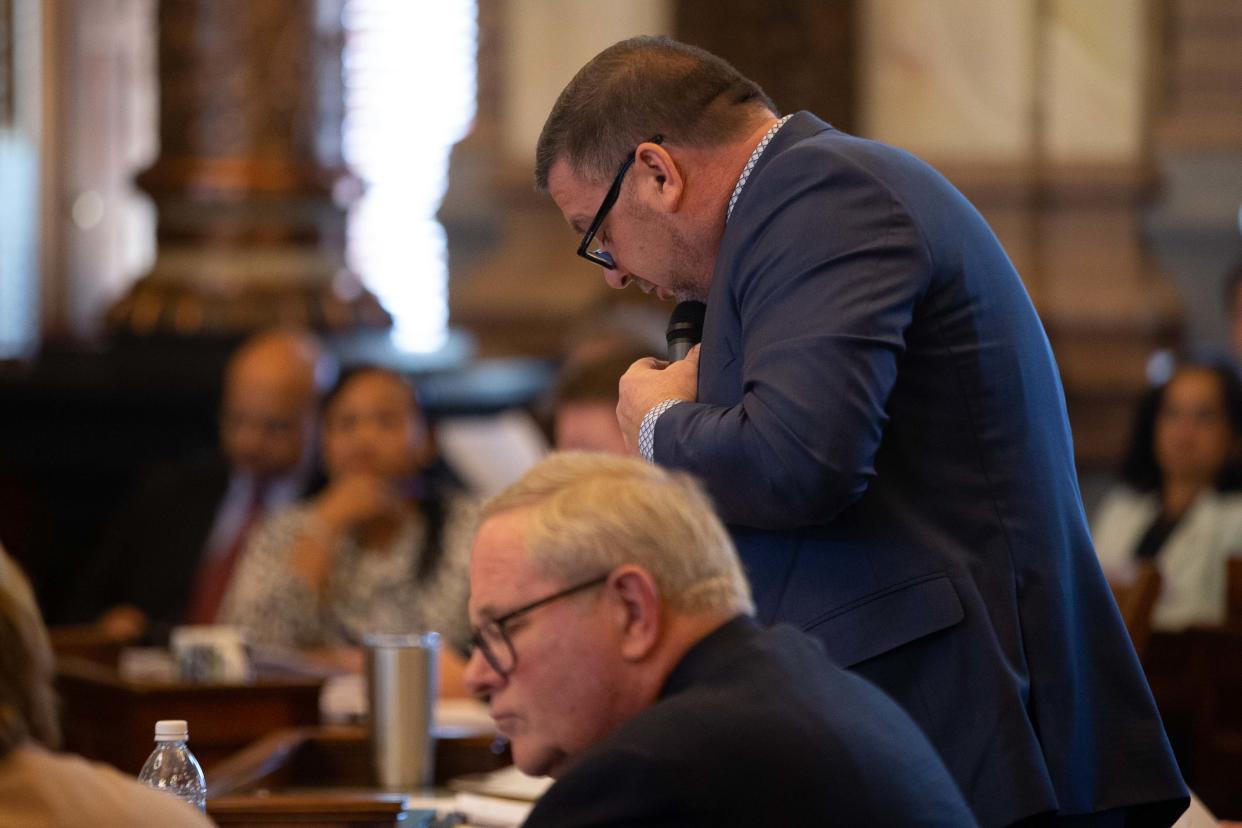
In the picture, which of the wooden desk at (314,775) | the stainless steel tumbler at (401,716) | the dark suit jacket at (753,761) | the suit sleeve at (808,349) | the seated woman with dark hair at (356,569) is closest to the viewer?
the dark suit jacket at (753,761)

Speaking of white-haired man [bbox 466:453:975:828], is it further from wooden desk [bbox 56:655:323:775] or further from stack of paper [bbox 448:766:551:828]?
wooden desk [bbox 56:655:323:775]

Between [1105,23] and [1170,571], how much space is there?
8.87ft

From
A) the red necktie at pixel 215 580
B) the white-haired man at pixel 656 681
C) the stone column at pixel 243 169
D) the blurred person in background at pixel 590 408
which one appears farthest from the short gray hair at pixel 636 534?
the stone column at pixel 243 169

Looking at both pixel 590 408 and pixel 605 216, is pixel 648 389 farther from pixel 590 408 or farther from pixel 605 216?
pixel 590 408

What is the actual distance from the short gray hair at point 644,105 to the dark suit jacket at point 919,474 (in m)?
0.09

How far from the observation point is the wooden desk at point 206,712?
3436mm

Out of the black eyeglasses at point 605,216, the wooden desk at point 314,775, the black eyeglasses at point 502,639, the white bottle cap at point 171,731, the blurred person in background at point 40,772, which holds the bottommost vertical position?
the wooden desk at point 314,775

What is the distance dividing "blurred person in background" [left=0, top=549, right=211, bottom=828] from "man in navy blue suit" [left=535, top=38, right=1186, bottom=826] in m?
0.68

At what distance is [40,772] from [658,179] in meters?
0.96

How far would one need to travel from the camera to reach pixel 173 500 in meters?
5.36

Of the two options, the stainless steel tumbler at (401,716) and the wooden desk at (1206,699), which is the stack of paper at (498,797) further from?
the wooden desk at (1206,699)

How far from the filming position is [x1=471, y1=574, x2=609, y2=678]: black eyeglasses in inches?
66.4

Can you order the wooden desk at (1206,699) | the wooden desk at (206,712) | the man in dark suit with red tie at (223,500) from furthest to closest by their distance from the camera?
the man in dark suit with red tie at (223,500)
the wooden desk at (1206,699)
the wooden desk at (206,712)

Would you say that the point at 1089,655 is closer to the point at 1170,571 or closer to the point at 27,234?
the point at 1170,571
